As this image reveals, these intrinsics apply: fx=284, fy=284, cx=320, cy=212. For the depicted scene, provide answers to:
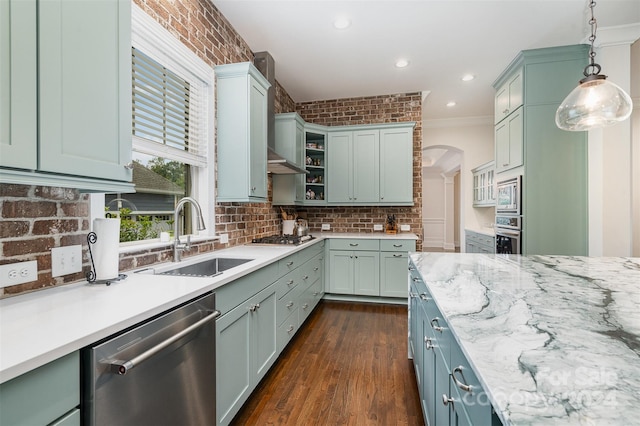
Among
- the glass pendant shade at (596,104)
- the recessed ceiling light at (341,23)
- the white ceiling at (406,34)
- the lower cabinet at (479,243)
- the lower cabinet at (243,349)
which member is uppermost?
the white ceiling at (406,34)

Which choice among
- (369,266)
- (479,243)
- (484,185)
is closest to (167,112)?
(369,266)

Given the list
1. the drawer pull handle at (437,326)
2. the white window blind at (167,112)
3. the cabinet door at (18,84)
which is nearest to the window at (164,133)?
the white window blind at (167,112)

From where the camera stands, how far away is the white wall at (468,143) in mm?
5562

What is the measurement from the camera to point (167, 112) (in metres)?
2.10

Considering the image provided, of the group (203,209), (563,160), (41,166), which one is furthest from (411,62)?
(41,166)

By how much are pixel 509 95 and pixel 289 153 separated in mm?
2908

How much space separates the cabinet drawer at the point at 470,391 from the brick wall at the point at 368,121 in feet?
11.5

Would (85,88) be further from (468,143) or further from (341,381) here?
(468,143)

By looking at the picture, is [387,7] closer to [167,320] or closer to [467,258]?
[467,258]

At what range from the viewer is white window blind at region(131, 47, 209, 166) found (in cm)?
184

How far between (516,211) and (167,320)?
3695 mm

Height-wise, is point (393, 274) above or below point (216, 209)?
below

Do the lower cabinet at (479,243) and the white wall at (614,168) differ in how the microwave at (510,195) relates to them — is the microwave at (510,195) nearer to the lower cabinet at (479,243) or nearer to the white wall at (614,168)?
the white wall at (614,168)

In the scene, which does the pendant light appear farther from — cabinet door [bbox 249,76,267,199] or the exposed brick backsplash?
the exposed brick backsplash
